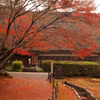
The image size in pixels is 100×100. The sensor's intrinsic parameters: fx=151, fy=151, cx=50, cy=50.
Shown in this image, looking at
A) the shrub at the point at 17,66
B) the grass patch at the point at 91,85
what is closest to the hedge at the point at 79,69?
the grass patch at the point at 91,85

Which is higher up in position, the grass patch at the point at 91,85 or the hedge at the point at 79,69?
the hedge at the point at 79,69

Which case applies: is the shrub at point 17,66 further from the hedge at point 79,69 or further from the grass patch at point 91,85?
the grass patch at point 91,85

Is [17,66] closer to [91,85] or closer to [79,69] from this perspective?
[79,69]

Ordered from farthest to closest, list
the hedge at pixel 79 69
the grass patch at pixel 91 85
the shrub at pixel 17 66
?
the shrub at pixel 17 66 → the hedge at pixel 79 69 → the grass patch at pixel 91 85

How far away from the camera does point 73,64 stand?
54.8ft

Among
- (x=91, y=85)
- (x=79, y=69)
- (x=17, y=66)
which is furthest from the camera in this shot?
(x=17, y=66)

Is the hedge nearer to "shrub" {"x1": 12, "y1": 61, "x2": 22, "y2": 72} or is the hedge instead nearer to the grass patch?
the grass patch

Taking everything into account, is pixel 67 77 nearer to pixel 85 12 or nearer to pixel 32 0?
pixel 85 12

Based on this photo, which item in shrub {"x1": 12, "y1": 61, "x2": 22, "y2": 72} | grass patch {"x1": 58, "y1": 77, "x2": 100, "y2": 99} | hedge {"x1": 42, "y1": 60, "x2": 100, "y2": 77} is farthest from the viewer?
shrub {"x1": 12, "y1": 61, "x2": 22, "y2": 72}

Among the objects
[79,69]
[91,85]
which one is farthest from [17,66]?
[91,85]

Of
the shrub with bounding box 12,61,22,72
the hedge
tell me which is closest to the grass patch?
the hedge

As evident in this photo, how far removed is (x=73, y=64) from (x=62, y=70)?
176cm

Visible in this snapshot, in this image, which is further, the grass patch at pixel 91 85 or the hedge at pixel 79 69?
the hedge at pixel 79 69

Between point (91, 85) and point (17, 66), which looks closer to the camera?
point (91, 85)
